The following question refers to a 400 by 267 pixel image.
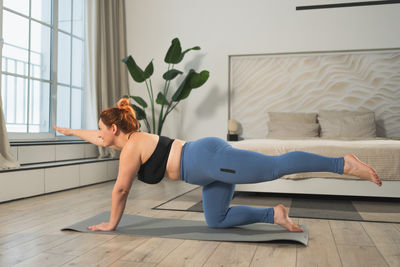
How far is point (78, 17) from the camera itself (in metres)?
5.02

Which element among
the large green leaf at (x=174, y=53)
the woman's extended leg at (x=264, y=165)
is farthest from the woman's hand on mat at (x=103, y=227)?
the large green leaf at (x=174, y=53)

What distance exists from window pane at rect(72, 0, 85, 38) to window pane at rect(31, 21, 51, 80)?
514mm

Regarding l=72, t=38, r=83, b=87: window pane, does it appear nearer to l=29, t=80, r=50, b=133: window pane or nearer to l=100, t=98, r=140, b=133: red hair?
l=29, t=80, r=50, b=133: window pane

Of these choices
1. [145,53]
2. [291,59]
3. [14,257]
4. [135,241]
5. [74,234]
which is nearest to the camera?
[14,257]

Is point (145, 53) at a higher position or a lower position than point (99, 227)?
higher

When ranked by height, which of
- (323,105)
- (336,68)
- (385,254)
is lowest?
(385,254)

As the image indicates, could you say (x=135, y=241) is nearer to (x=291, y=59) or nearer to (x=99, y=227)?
(x=99, y=227)

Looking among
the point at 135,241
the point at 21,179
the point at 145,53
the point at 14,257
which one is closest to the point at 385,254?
the point at 135,241

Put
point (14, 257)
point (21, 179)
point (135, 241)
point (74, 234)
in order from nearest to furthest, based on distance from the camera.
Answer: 1. point (14, 257)
2. point (135, 241)
3. point (74, 234)
4. point (21, 179)

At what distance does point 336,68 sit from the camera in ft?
17.2

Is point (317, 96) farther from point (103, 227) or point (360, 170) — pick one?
point (103, 227)

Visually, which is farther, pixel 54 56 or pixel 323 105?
pixel 323 105

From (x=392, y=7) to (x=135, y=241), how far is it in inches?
183

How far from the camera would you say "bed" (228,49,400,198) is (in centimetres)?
479
